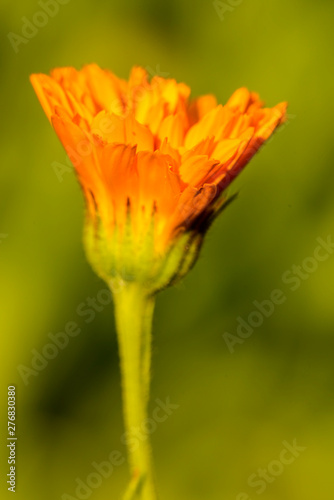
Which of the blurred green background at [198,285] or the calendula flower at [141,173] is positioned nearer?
the calendula flower at [141,173]

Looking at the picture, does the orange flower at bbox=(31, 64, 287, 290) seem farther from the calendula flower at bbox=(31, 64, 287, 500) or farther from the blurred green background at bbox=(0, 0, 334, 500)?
the blurred green background at bbox=(0, 0, 334, 500)

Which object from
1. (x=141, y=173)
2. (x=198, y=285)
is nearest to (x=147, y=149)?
(x=141, y=173)

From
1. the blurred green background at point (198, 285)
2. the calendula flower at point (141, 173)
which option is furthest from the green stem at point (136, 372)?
the blurred green background at point (198, 285)

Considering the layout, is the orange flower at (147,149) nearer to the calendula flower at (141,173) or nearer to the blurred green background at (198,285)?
the calendula flower at (141,173)

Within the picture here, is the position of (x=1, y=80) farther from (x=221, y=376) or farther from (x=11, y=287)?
(x=221, y=376)

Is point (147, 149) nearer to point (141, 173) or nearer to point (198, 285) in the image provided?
point (141, 173)

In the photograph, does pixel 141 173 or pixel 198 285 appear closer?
pixel 141 173
